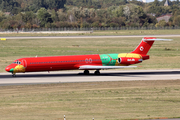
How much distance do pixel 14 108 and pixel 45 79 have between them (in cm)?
1482

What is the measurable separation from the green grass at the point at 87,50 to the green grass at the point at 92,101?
16.7 metres

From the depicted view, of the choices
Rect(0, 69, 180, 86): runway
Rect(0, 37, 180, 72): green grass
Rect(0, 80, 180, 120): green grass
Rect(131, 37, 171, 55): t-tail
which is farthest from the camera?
Rect(0, 37, 180, 72): green grass

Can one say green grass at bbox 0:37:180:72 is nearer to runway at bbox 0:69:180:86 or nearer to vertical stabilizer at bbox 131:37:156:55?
vertical stabilizer at bbox 131:37:156:55

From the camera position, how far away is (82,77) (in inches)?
1570

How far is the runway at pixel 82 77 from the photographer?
121 ft

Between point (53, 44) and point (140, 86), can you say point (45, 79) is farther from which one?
point (53, 44)

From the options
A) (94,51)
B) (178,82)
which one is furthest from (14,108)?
(94,51)

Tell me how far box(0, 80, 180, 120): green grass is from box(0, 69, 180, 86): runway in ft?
9.94

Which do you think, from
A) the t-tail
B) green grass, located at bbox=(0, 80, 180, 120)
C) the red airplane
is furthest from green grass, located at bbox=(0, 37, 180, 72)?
green grass, located at bbox=(0, 80, 180, 120)

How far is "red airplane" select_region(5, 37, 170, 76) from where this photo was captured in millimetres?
39656

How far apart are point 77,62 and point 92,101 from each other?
52.0ft

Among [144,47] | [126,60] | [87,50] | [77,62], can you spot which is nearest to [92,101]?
[77,62]

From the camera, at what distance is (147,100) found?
85.8 ft

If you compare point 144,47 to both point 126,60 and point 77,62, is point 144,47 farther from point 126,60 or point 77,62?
point 77,62
